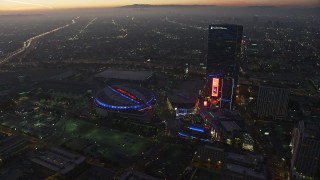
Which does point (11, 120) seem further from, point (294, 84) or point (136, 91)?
point (294, 84)

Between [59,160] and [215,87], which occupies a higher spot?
[215,87]

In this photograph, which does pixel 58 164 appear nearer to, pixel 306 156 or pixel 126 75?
pixel 306 156

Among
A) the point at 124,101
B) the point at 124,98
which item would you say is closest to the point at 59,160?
the point at 124,101

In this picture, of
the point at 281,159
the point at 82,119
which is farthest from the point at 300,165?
the point at 82,119

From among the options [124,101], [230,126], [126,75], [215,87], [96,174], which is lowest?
[96,174]

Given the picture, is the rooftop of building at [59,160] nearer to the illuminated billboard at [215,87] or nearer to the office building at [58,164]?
the office building at [58,164]

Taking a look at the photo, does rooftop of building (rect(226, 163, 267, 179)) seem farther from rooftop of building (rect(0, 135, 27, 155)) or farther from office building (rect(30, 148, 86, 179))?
rooftop of building (rect(0, 135, 27, 155))

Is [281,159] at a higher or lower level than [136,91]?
lower
